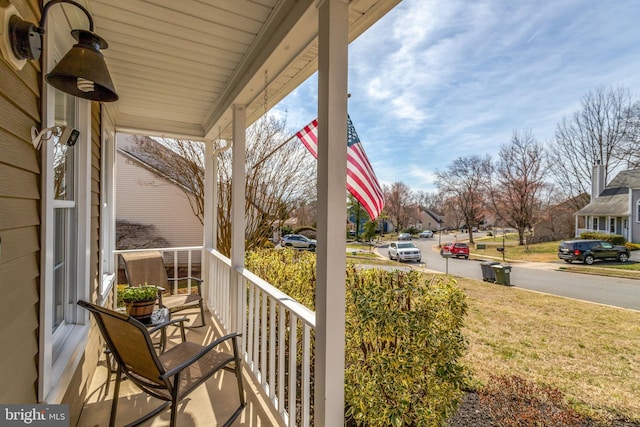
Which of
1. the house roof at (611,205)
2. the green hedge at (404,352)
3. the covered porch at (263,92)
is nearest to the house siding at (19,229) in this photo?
the covered porch at (263,92)

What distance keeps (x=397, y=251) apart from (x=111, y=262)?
5421mm

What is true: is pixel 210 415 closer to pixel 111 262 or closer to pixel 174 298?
pixel 174 298

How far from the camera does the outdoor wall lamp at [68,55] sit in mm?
970

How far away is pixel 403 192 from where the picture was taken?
7.55m

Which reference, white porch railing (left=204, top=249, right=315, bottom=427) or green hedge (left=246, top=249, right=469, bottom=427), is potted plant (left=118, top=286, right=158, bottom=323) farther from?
green hedge (left=246, top=249, right=469, bottom=427)

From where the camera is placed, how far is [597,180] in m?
4.37

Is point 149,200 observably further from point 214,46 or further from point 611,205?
point 611,205

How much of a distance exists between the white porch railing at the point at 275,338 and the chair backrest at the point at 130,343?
72cm

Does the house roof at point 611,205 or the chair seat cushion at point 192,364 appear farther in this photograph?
the house roof at point 611,205

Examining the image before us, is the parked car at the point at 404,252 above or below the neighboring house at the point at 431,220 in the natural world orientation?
below

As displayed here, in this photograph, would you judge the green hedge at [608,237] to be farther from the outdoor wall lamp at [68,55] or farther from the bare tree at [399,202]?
the outdoor wall lamp at [68,55]

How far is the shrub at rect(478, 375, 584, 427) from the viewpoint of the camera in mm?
2064

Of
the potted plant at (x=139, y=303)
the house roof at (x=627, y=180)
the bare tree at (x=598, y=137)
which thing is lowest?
the potted plant at (x=139, y=303)

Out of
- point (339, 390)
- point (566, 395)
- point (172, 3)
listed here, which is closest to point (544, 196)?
point (566, 395)
